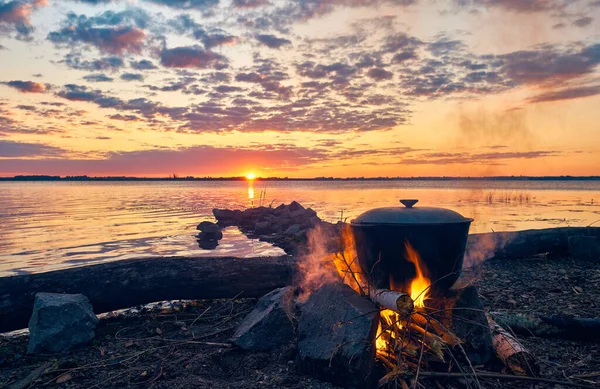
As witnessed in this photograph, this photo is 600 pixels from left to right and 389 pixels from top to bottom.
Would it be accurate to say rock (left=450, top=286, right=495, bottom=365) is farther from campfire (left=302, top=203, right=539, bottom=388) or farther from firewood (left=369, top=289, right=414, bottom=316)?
firewood (left=369, top=289, right=414, bottom=316)

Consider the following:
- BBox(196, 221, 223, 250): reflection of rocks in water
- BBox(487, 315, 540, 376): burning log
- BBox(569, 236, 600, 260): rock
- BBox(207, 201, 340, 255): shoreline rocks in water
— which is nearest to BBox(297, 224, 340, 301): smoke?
BBox(487, 315, 540, 376): burning log

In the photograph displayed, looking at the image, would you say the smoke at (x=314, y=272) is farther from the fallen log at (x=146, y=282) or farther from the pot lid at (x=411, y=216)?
the pot lid at (x=411, y=216)

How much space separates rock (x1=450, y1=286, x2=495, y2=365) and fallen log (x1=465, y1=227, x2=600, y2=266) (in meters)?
5.61

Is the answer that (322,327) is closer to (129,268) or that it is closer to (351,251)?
(351,251)

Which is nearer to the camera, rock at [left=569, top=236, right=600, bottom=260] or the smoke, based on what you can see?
the smoke

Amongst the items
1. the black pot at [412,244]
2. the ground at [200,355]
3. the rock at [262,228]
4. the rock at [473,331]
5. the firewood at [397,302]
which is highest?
the black pot at [412,244]

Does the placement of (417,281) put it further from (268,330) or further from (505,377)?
(268,330)

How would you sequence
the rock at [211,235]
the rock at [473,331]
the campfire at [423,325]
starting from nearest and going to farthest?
the campfire at [423,325] → the rock at [473,331] → the rock at [211,235]

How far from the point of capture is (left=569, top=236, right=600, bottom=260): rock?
901 centimetres

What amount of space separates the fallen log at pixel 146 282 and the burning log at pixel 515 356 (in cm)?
339

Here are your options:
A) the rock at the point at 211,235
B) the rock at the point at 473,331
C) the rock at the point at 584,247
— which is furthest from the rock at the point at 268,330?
the rock at the point at 211,235

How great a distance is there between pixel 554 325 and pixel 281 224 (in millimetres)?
13418

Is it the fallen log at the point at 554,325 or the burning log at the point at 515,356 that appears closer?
the burning log at the point at 515,356

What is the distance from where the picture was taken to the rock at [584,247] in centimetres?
901
